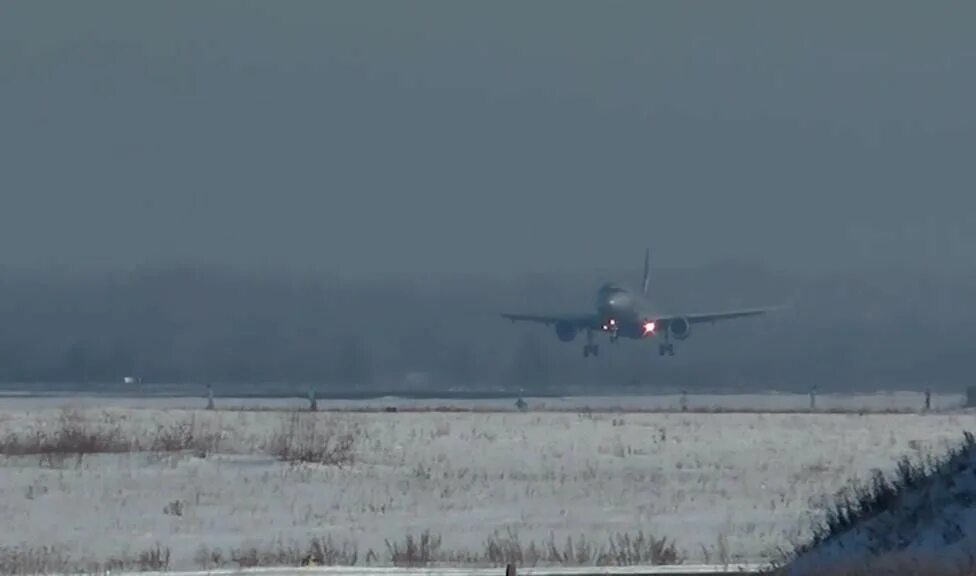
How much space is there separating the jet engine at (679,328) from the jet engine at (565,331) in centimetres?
513

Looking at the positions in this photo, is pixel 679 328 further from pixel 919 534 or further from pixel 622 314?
pixel 919 534

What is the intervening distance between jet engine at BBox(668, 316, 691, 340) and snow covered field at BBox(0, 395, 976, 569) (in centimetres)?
4742

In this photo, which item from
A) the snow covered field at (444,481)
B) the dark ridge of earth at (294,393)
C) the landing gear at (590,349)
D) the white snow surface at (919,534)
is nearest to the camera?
the white snow surface at (919,534)

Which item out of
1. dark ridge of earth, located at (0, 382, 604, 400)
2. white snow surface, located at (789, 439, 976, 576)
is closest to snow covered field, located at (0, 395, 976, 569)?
white snow surface, located at (789, 439, 976, 576)

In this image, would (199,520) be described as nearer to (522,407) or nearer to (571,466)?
(571,466)

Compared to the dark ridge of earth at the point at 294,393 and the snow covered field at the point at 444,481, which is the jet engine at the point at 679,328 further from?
the snow covered field at the point at 444,481

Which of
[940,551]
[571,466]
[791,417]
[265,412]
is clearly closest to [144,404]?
[265,412]

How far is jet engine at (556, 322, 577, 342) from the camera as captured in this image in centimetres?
9344

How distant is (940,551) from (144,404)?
136 ft

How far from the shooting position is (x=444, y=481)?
2930 cm

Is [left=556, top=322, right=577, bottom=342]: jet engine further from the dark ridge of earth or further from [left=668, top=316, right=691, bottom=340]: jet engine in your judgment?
the dark ridge of earth

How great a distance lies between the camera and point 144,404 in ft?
170

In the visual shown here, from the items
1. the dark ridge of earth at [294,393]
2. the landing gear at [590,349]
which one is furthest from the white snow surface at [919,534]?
the landing gear at [590,349]

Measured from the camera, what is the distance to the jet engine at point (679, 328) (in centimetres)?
9250
